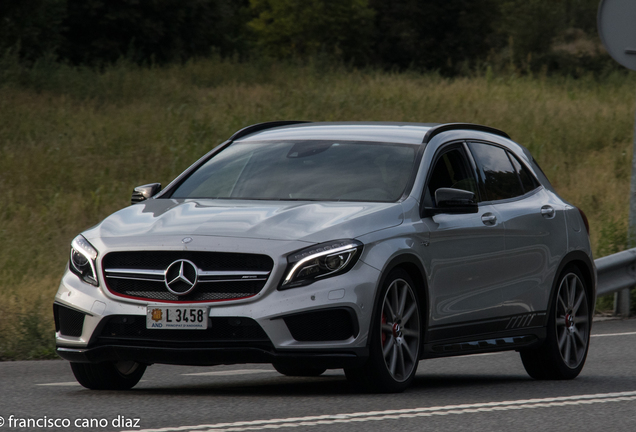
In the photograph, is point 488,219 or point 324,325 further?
point 488,219

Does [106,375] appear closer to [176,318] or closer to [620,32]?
[176,318]

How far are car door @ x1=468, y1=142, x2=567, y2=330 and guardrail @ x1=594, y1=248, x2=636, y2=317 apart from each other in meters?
4.02

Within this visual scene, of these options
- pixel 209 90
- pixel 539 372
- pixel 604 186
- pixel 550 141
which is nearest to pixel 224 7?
pixel 209 90

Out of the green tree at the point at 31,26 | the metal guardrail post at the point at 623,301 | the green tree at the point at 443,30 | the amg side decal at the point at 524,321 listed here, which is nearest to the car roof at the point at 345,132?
the amg side decal at the point at 524,321

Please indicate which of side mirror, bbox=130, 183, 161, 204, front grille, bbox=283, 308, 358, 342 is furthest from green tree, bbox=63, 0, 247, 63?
front grille, bbox=283, 308, 358, 342

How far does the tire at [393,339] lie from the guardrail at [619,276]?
596 centimetres

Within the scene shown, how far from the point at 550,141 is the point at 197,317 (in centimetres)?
1795

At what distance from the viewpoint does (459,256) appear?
783 cm

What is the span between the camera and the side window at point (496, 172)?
862cm

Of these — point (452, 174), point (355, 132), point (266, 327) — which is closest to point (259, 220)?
point (266, 327)

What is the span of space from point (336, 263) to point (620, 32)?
7625 mm

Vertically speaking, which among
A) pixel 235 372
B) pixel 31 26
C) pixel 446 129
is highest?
pixel 446 129

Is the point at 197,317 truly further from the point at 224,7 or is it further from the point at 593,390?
the point at 224,7

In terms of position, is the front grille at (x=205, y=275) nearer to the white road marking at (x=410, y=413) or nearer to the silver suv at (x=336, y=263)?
the silver suv at (x=336, y=263)
